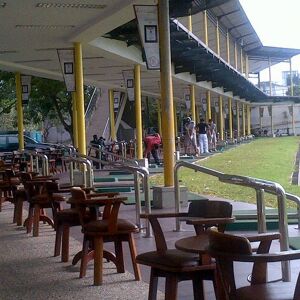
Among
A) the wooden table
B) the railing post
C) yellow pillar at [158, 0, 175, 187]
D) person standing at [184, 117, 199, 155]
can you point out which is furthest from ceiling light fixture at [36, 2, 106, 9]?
person standing at [184, 117, 199, 155]

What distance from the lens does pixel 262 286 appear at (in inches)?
150

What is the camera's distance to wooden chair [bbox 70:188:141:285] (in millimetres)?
6371

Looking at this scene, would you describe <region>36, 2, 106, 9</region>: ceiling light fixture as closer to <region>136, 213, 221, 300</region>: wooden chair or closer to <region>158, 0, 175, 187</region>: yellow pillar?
<region>158, 0, 175, 187</region>: yellow pillar

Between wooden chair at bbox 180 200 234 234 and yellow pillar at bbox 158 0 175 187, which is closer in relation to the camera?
wooden chair at bbox 180 200 234 234

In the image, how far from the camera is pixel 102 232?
6.36 meters

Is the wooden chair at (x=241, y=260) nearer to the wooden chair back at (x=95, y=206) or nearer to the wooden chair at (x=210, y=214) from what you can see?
the wooden chair at (x=210, y=214)

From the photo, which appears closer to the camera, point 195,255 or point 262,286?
point 262,286

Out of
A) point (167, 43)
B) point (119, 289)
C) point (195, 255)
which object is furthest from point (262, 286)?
point (167, 43)

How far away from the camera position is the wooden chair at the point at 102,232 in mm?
6371

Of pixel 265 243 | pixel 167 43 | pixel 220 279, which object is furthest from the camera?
pixel 167 43

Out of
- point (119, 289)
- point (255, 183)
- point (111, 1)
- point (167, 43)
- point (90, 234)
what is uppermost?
point (111, 1)

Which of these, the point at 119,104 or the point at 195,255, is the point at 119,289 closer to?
the point at 195,255

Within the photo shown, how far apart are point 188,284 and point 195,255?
1471 mm

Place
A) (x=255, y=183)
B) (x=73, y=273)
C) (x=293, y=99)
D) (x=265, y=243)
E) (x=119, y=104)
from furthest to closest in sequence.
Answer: (x=293, y=99), (x=119, y=104), (x=73, y=273), (x=255, y=183), (x=265, y=243)
